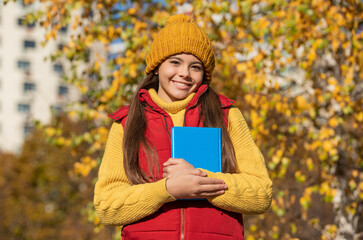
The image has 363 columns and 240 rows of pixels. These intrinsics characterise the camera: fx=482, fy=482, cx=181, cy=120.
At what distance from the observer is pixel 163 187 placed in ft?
7.06

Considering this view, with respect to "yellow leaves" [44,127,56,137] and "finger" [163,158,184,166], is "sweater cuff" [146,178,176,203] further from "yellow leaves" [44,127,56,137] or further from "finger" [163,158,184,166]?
"yellow leaves" [44,127,56,137]

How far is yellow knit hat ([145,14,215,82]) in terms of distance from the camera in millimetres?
2514

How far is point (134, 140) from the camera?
2.38m

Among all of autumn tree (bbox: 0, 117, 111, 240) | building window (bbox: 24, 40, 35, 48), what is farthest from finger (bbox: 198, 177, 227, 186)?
building window (bbox: 24, 40, 35, 48)

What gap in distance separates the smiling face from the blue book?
317mm

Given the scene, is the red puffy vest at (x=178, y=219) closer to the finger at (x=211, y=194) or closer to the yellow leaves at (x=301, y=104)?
the finger at (x=211, y=194)

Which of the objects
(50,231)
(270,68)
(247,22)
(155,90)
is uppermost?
(247,22)

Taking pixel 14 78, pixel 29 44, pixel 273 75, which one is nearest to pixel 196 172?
pixel 273 75

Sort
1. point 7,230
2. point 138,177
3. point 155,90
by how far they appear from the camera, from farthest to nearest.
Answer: point 7,230 < point 155,90 < point 138,177

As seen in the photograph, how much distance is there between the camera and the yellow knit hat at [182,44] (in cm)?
251

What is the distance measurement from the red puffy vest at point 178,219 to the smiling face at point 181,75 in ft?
0.51

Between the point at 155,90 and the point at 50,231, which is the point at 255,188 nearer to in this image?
the point at 155,90

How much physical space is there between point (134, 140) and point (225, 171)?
48cm

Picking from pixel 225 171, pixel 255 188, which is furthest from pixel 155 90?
pixel 255 188
